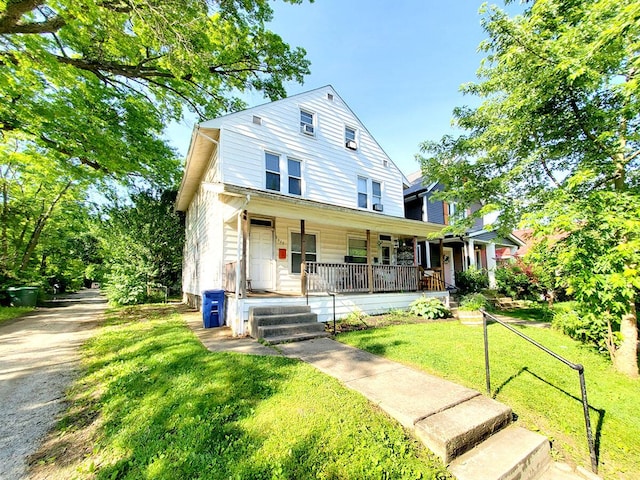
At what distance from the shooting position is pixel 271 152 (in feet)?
33.2

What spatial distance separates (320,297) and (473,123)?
6493mm

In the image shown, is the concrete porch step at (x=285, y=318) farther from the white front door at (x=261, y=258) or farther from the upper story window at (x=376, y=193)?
the upper story window at (x=376, y=193)

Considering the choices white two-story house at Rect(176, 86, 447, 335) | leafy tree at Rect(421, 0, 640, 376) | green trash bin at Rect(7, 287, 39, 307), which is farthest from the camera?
green trash bin at Rect(7, 287, 39, 307)

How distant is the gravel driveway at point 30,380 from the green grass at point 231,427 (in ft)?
0.82

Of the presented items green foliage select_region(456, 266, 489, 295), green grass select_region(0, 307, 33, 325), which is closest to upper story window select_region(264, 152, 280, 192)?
green grass select_region(0, 307, 33, 325)

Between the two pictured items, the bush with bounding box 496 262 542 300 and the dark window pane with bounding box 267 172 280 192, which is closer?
the dark window pane with bounding box 267 172 280 192

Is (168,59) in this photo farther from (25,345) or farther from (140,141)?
(25,345)

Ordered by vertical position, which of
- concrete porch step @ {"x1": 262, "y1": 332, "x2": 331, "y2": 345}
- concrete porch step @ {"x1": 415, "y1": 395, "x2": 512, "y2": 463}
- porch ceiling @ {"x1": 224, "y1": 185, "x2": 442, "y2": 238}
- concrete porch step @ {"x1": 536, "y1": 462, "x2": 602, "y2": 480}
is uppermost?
porch ceiling @ {"x1": 224, "y1": 185, "x2": 442, "y2": 238}

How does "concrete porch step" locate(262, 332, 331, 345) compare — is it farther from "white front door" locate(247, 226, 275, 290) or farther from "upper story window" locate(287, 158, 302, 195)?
"upper story window" locate(287, 158, 302, 195)

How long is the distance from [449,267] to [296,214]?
492 inches

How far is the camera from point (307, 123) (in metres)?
11.4

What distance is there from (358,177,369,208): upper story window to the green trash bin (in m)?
16.2

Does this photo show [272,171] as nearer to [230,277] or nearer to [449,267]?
[230,277]

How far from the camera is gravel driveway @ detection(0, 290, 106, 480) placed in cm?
306
